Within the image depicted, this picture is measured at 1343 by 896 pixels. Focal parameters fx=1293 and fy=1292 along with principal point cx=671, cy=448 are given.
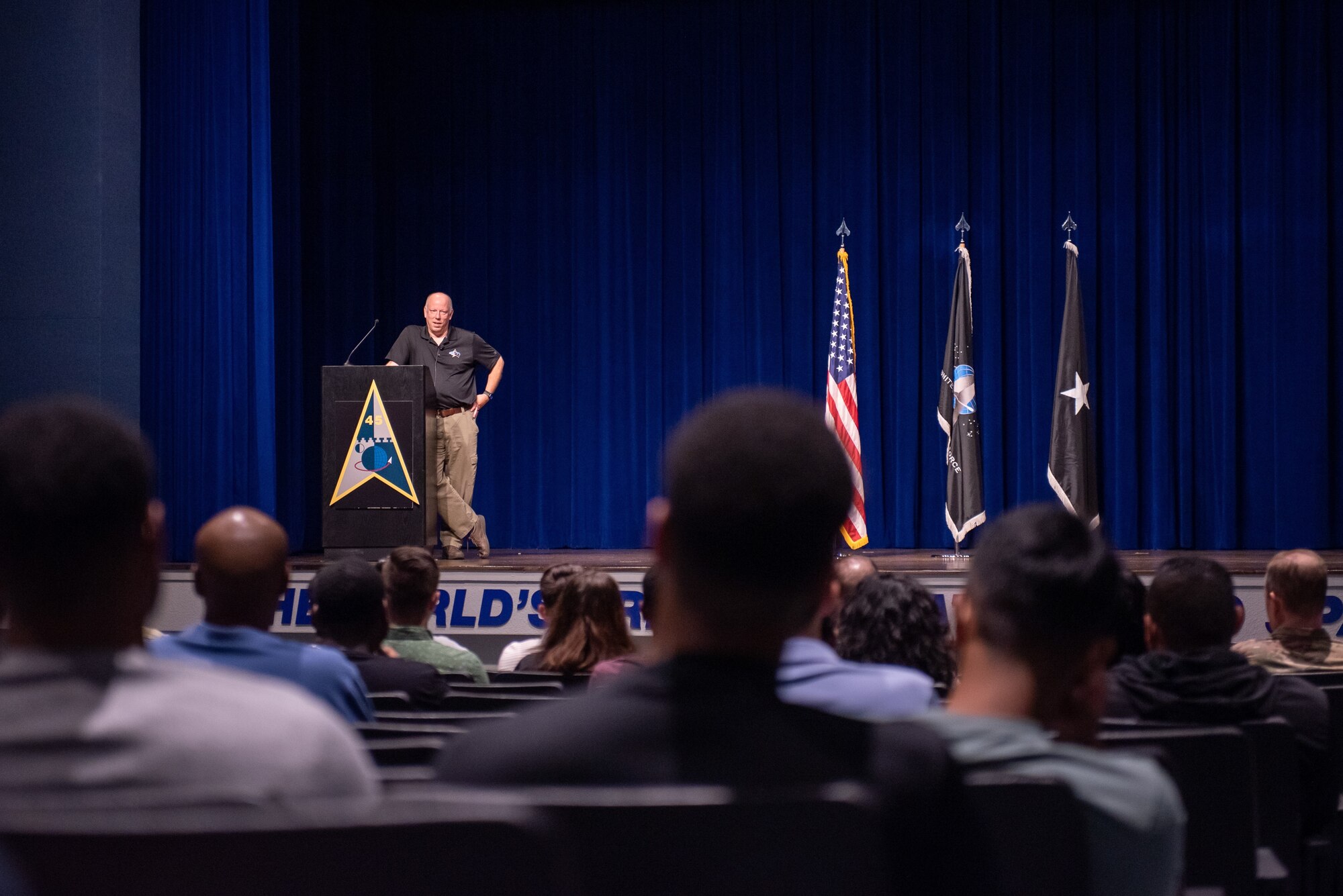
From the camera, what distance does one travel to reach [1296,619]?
11.4 ft

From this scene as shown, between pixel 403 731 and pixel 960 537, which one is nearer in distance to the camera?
pixel 403 731

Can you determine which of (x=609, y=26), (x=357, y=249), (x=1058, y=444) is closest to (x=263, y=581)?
(x=1058, y=444)

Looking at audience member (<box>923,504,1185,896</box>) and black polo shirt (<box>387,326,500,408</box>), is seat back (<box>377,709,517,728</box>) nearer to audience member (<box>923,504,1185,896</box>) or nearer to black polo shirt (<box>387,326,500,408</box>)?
audience member (<box>923,504,1185,896</box>)

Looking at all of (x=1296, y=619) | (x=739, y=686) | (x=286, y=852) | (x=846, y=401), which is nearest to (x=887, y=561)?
(x=846, y=401)

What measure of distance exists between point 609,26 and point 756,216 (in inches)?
78.2

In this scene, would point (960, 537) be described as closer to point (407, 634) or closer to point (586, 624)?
point (586, 624)

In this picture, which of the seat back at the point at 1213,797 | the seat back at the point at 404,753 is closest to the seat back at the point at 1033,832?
the seat back at the point at 1213,797

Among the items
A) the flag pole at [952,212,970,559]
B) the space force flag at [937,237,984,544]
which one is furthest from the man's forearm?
the flag pole at [952,212,970,559]

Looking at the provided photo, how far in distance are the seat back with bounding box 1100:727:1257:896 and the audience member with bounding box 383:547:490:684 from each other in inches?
83.6

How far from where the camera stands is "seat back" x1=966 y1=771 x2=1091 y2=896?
48.0 inches

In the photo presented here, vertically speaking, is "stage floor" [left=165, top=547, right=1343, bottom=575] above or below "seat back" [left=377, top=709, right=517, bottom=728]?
below

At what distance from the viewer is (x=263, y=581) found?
241 cm

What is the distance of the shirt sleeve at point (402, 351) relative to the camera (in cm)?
834

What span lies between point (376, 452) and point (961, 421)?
13.0 feet
